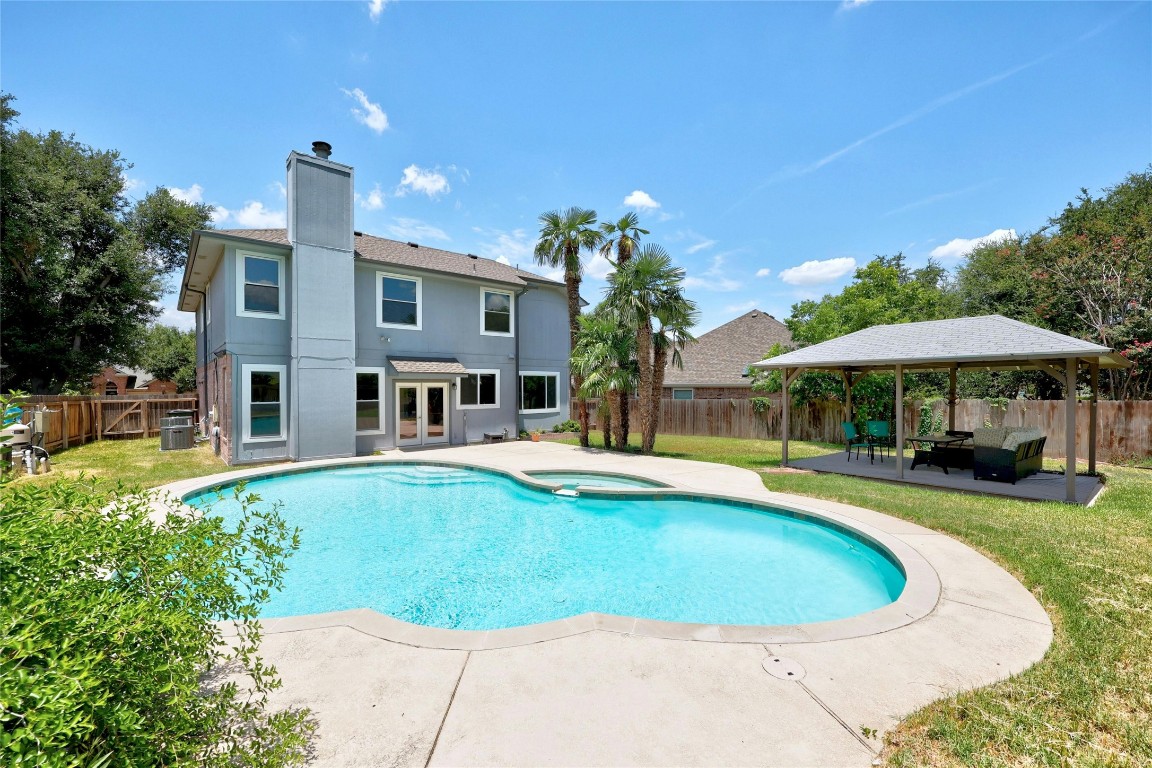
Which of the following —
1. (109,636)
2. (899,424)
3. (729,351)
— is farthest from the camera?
(729,351)

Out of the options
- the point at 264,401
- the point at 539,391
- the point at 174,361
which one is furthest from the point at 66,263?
the point at 539,391

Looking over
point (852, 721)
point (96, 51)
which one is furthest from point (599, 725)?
point (96, 51)

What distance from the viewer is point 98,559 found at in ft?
6.72

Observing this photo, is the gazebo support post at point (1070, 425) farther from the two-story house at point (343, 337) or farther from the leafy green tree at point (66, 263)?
the leafy green tree at point (66, 263)

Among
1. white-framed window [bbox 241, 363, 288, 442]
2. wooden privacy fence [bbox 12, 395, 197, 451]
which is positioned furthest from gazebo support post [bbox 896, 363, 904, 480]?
wooden privacy fence [bbox 12, 395, 197, 451]

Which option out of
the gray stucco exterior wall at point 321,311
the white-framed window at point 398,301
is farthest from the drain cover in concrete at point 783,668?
the white-framed window at point 398,301

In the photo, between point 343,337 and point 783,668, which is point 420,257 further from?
point 783,668

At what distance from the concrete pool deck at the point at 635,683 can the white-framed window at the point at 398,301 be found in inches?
485

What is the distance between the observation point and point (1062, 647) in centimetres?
371

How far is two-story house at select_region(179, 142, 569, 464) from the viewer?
13.0m

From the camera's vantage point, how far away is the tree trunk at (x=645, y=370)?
47.6 feet

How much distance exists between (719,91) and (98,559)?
49.3 ft

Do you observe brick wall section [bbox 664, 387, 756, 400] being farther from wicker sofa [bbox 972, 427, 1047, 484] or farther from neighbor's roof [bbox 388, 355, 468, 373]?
neighbor's roof [bbox 388, 355, 468, 373]

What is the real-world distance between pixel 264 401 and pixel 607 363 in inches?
391
